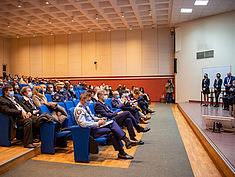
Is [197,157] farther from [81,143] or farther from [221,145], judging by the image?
[81,143]

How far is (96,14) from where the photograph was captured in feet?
32.8

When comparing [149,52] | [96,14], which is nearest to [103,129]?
[96,14]

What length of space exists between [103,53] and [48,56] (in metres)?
4.15

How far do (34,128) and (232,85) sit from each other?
630cm

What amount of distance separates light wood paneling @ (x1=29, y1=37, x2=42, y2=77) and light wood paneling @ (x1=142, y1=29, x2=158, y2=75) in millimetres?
7518

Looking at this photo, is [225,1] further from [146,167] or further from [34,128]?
[34,128]

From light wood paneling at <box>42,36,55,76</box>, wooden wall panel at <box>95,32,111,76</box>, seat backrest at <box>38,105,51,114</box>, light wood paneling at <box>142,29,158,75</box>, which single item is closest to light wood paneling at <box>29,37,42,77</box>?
light wood paneling at <box>42,36,55,76</box>

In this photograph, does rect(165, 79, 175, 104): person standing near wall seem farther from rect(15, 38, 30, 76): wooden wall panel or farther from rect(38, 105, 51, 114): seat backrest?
rect(15, 38, 30, 76): wooden wall panel

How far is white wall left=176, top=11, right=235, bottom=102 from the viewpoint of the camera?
8.86 m

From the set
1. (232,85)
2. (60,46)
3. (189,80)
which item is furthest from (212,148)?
(60,46)

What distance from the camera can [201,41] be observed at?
9.86m

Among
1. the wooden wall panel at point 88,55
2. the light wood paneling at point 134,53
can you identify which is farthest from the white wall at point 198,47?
the wooden wall panel at point 88,55

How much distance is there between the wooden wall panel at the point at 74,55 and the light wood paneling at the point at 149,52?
173 inches

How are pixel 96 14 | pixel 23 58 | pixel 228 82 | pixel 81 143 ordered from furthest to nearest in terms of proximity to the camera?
pixel 23 58, pixel 96 14, pixel 228 82, pixel 81 143
